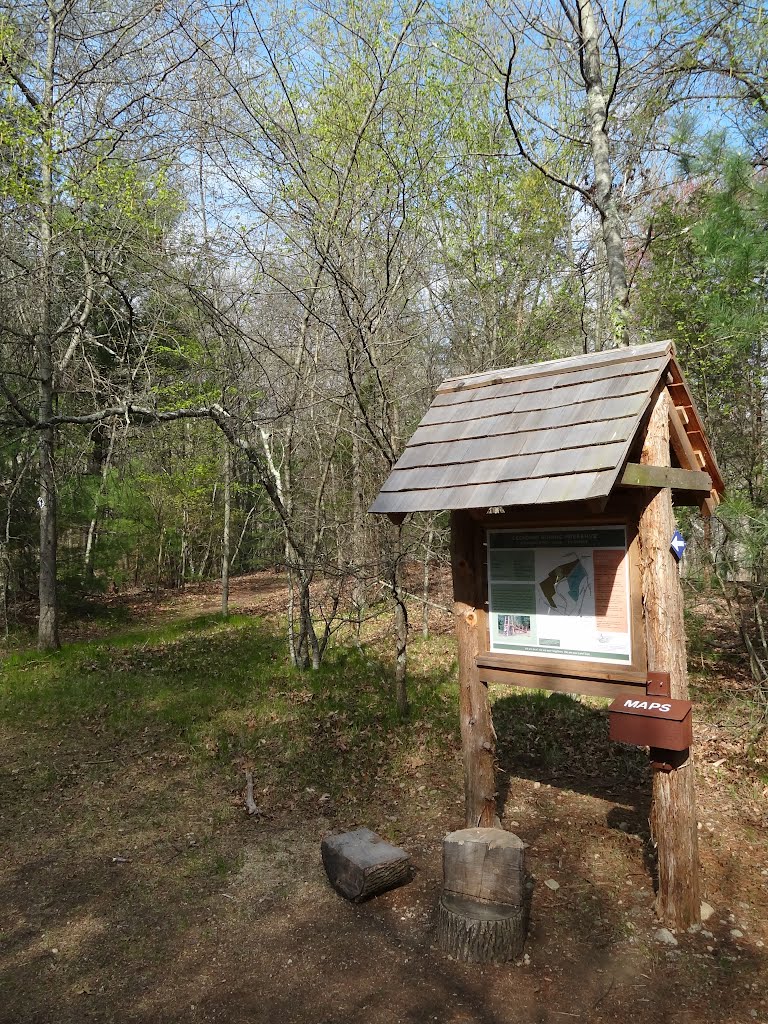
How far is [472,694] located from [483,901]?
127 centimetres

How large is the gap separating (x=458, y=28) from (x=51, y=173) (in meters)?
6.66

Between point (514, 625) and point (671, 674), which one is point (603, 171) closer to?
point (514, 625)

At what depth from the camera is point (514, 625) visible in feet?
14.1

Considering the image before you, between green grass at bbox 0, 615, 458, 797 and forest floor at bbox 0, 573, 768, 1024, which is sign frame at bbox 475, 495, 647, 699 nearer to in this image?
forest floor at bbox 0, 573, 768, 1024

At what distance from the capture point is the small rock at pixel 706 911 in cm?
384

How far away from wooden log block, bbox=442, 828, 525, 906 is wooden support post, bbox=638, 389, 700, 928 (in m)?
0.88

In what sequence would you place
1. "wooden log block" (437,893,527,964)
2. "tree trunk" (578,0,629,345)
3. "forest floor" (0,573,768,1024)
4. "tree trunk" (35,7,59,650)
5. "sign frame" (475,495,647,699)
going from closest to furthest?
→ "forest floor" (0,573,768,1024) < "wooden log block" (437,893,527,964) < "sign frame" (475,495,647,699) < "tree trunk" (578,0,629,345) < "tree trunk" (35,7,59,650)

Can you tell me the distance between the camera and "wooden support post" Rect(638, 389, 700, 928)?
368cm

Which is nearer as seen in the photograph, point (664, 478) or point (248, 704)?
point (664, 478)

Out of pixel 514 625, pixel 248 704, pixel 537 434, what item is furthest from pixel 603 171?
pixel 248 704

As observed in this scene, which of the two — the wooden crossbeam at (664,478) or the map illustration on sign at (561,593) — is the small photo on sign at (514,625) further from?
the wooden crossbeam at (664,478)

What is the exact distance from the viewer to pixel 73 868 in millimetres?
4801

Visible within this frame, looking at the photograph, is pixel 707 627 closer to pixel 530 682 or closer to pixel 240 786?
pixel 530 682

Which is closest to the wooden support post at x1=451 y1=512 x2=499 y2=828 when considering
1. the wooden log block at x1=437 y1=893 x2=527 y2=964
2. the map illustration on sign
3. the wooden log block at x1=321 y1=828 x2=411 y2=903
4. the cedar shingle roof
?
the map illustration on sign
